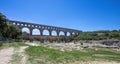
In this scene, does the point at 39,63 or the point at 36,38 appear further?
the point at 36,38

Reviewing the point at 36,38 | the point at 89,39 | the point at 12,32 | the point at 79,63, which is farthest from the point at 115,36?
the point at 79,63

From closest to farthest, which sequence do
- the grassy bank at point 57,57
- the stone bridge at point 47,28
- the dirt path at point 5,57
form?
the dirt path at point 5,57 < the grassy bank at point 57,57 < the stone bridge at point 47,28

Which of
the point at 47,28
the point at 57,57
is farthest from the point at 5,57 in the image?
the point at 47,28

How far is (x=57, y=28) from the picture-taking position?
16300 centimetres

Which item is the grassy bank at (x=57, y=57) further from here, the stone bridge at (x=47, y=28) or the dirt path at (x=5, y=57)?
the stone bridge at (x=47, y=28)

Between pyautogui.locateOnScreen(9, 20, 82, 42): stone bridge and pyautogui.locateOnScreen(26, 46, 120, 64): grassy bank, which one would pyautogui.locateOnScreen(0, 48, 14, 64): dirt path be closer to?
pyautogui.locateOnScreen(26, 46, 120, 64): grassy bank

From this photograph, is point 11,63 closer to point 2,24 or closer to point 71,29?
point 2,24

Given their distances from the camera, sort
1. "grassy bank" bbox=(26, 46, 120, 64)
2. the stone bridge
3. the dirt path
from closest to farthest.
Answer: the dirt path, "grassy bank" bbox=(26, 46, 120, 64), the stone bridge

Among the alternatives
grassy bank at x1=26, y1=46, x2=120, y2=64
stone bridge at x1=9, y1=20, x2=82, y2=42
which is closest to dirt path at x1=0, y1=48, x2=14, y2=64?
grassy bank at x1=26, y1=46, x2=120, y2=64

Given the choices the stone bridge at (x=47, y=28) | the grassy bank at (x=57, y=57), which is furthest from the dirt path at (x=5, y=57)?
the stone bridge at (x=47, y=28)

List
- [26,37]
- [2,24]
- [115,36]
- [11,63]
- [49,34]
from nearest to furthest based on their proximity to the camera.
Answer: [11,63], [2,24], [115,36], [26,37], [49,34]

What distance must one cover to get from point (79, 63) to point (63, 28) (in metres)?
152

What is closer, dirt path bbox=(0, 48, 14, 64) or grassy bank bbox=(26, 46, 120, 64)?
dirt path bbox=(0, 48, 14, 64)

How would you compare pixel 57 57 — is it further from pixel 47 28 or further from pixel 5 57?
pixel 47 28
